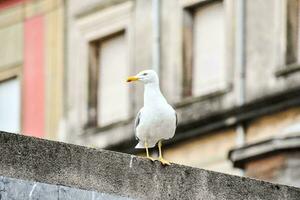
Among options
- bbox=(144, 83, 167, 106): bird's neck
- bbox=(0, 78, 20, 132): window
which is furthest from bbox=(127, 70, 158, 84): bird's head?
bbox=(0, 78, 20, 132): window

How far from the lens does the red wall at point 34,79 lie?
49938mm

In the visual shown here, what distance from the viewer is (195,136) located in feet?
147

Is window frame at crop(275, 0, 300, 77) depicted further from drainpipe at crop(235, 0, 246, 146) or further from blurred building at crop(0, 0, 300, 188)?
drainpipe at crop(235, 0, 246, 146)

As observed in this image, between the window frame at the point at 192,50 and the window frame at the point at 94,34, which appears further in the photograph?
the window frame at the point at 94,34

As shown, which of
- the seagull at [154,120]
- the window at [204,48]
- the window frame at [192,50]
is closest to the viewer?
the seagull at [154,120]

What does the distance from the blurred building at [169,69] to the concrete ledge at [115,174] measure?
16.5 m

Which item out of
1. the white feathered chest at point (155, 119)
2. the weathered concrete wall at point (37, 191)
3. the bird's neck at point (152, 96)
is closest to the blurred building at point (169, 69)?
A: the bird's neck at point (152, 96)

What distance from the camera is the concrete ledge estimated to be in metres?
19.8

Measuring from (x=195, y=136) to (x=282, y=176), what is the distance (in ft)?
24.7

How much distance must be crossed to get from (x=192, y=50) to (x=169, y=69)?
1.95ft

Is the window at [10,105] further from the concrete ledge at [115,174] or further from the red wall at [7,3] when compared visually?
the concrete ledge at [115,174]

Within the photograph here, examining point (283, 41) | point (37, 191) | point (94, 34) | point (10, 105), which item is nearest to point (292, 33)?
point (283, 41)

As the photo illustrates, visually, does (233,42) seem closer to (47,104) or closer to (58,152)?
(47,104)

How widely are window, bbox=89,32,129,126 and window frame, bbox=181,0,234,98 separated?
2.02 m
